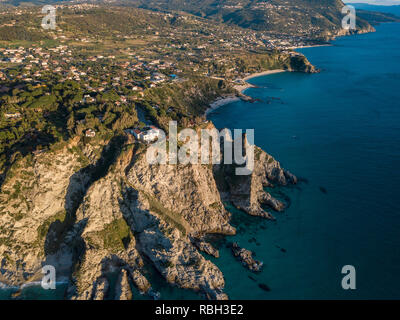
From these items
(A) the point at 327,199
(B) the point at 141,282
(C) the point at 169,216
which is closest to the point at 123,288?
(B) the point at 141,282

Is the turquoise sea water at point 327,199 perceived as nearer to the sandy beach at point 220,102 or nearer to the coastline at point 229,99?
the sandy beach at point 220,102

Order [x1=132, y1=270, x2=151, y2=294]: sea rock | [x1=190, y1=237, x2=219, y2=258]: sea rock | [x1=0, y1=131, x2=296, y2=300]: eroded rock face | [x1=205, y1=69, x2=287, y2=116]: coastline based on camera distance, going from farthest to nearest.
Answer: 1. [x1=205, y1=69, x2=287, y2=116]: coastline
2. [x1=190, y1=237, x2=219, y2=258]: sea rock
3. [x1=0, y1=131, x2=296, y2=300]: eroded rock face
4. [x1=132, y1=270, x2=151, y2=294]: sea rock

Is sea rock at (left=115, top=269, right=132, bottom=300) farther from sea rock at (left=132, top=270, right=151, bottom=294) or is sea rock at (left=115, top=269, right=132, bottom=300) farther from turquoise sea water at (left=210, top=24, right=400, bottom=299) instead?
turquoise sea water at (left=210, top=24, right=400, bottom=299)

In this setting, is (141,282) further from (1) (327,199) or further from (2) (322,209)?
(1) (327,199)

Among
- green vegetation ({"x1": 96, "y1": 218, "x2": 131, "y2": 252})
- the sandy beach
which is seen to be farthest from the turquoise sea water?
green vegetation ({"x1": 96, "y1": 218, "x2": 131, "y2": 252})

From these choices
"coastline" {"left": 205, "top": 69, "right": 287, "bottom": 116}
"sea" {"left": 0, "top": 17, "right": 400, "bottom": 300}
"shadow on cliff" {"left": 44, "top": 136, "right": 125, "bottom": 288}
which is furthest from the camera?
"coastline" {"left": 205, "top": 69, "right": 287, "bottom": 116}

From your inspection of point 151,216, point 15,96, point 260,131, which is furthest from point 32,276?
point 260,131
